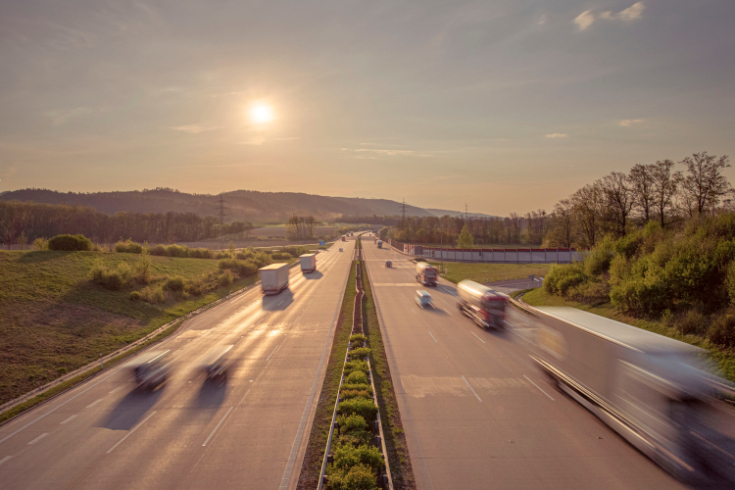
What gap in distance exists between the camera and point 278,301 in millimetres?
39344

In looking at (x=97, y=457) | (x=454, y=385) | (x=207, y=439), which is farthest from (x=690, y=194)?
(x=97, y=457)

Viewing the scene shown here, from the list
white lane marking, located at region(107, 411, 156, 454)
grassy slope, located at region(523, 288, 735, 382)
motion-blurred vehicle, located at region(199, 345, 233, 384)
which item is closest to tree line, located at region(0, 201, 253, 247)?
motion-blurred vehicle, located at region(199, 345, 233, 384)

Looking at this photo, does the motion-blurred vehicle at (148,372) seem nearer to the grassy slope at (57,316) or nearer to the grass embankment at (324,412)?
the grassy slope at (57,316)

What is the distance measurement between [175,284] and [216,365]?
21.4 metres

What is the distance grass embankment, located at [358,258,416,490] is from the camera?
11016mm

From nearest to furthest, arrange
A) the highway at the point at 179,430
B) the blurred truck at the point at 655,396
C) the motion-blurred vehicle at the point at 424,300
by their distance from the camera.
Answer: the blurred truck at the point at 655,396
the highway at the point at 179,430
the motion-blurred vehicle at the point at 424,300

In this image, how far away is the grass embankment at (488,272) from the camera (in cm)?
5470

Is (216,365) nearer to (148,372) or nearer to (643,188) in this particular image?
(148,372)

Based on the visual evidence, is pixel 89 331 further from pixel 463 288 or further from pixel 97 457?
pixel 463 288

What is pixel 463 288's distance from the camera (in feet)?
104

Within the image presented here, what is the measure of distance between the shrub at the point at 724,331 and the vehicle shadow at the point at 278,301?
31341 mm

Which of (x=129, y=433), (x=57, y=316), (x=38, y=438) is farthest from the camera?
(x=57, y=316)

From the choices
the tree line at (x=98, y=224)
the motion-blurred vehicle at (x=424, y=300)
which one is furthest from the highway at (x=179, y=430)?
the tree line at (x=98, y=224)

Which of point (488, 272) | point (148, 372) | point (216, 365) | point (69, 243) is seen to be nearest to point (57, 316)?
point (148, 372)
